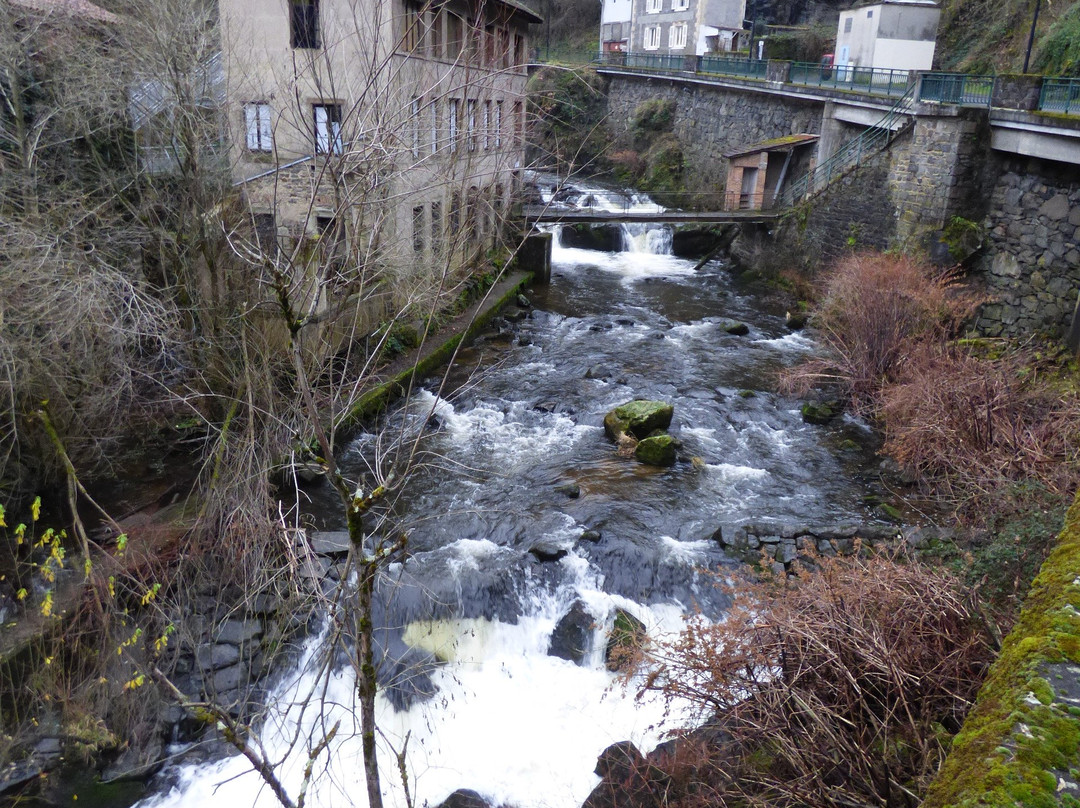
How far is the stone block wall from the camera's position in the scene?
15.0 metres

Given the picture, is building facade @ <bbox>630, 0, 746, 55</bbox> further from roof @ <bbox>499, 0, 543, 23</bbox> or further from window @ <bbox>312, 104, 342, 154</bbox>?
window @ <bbox>312, 104, 342, 154</bbox>

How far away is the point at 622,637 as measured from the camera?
333 inches

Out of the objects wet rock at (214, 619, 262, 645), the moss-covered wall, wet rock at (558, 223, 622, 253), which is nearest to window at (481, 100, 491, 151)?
the moss-covered wall

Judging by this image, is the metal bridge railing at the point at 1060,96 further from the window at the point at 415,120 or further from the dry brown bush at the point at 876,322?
the window at the point at 415,120

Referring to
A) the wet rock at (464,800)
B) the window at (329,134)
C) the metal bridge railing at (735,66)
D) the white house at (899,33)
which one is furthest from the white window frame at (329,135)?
the white house at (899,33)

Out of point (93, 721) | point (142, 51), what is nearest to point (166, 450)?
point (93, 721)

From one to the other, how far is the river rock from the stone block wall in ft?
37.2

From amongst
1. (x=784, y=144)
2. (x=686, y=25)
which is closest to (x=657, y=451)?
(x=784, y=144)

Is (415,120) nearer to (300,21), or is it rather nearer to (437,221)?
(300,21)

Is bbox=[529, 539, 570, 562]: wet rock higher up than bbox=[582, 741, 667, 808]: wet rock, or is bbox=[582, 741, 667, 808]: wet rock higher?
bbox=[529, 539, 570, 562]: wet rock

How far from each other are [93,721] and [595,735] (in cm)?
500

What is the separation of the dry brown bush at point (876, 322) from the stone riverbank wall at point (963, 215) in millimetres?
1418

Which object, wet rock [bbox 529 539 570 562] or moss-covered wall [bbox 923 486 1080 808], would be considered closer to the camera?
moss-covered wall [bbox 923 486 1080 808]

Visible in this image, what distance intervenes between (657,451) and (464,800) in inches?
249
